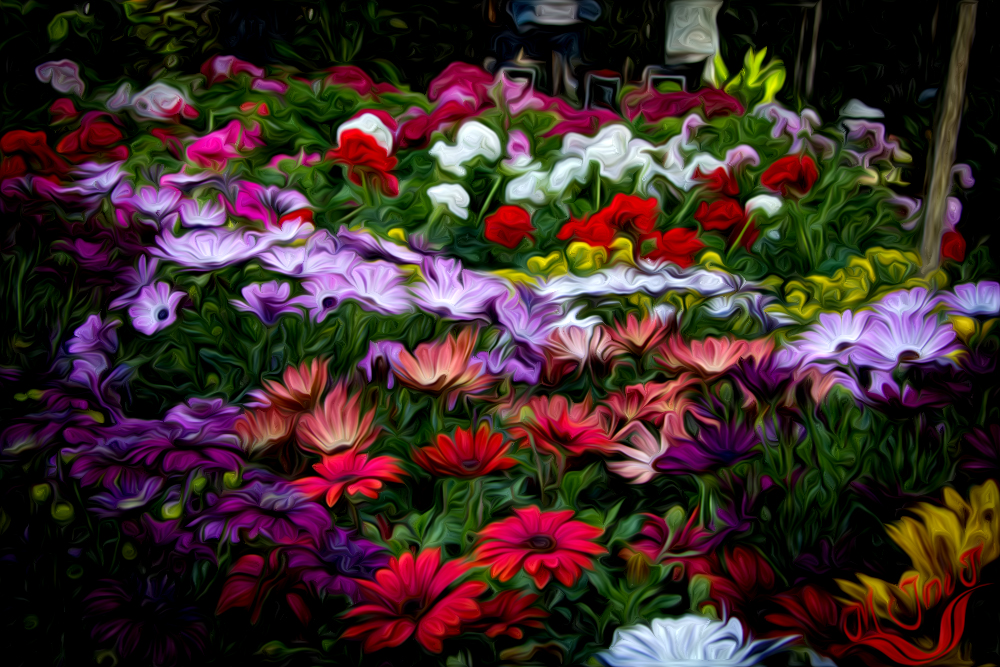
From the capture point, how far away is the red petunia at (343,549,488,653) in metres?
1.05

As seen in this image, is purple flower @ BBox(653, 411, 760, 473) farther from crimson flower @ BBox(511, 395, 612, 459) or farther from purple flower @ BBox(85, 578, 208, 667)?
purple flower @ BBox(85, 578, 208, 667)

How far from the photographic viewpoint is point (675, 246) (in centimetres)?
111

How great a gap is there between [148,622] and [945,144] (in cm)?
147

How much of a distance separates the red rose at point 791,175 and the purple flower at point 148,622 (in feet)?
3.71

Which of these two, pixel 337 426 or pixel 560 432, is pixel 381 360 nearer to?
pixel 337 426

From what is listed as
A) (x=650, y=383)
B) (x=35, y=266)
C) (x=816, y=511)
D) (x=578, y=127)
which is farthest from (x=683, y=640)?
(x=35, y=266)

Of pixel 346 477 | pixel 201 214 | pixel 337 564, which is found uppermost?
pixel 201 214

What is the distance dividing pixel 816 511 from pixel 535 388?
481 millimetres

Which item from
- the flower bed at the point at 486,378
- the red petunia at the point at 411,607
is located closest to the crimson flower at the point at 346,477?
the flower bed at the point at 486,378

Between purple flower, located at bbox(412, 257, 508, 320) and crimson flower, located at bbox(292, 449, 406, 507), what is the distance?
258 millimetres

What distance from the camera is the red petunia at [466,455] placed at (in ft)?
3.51

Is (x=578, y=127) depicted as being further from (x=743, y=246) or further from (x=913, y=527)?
(x=913, y=527)

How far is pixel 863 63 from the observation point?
3.67 feet

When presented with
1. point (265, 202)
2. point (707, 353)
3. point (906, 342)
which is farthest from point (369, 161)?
point (906, 342)
